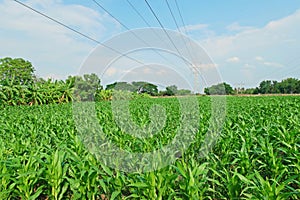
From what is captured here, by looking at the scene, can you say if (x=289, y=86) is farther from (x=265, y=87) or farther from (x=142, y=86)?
(x=142, y=86)

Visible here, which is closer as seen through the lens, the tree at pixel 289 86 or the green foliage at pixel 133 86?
the green foliage at pixel 133 86

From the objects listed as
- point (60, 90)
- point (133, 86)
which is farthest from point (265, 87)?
point (133, 86)

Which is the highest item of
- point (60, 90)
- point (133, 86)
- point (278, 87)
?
point (278, 87)

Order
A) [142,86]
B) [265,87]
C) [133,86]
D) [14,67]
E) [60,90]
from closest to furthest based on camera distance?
[133,86]
[142,86]
[60,90]
[14,67]
[265,87]

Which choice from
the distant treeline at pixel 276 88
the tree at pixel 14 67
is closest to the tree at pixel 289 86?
the distant treeline at pixel 276 88

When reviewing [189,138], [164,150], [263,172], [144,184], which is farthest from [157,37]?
[144,184]

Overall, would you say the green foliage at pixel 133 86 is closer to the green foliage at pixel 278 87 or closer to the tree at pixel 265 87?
the green foliage at pixel 278 87

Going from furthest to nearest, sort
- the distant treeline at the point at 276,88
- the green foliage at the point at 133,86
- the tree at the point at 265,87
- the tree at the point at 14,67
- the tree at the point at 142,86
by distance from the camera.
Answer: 1. the tree at the point at 265,87
2. the distant treeline at the point at 276,88
3. the tree at the point at 14,67
4. the tree at the point at 142,86
5. the green foliage at the point at 133,86

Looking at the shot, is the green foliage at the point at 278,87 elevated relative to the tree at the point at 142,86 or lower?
elevated

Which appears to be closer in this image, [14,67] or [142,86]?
[142,86]

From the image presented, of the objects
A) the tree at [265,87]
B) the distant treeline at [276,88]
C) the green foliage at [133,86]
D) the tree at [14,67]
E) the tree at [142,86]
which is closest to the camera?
the green foliage at [133,86]

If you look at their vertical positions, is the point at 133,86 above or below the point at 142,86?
below

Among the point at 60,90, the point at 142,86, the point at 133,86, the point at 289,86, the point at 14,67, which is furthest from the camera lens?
the point at 289,86

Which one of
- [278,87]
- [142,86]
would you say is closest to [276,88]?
[278,87]
